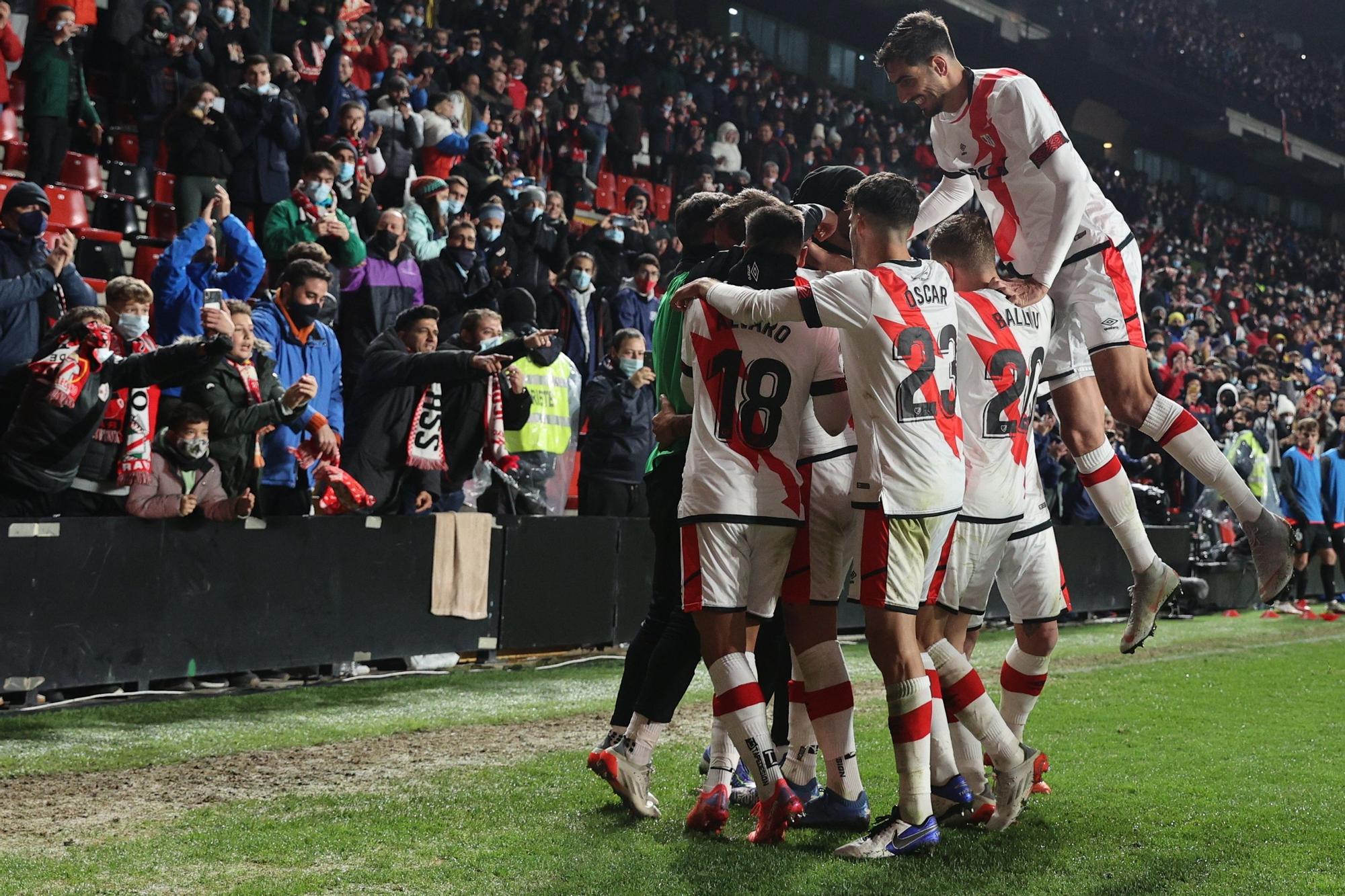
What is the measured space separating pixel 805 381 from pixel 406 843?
2038 millimetres

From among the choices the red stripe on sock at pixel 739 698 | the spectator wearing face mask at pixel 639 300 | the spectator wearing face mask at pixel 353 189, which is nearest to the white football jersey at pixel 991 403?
the red stripe on sock at pixel 739 698

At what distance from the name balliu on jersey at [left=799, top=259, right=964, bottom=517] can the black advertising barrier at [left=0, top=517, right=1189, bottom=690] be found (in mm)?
4406

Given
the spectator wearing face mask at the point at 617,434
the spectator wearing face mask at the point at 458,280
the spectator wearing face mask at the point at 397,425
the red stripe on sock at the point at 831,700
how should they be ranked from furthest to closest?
the spectator wearing face mask at the point at 458,280 → the spectator wearing face mask at the point at 617,434 → the spectator wearing face mask at the point at 397,425 → the red stripe on sock at the point at 831,700

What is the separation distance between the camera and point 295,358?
28.6ft

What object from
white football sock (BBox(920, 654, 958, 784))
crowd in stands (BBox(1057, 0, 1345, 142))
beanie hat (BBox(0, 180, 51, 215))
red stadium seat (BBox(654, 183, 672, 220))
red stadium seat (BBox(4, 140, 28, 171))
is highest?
crowd in stands (BBox(1057, 0, 1345, 142))

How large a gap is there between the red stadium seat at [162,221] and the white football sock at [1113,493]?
8824 mm

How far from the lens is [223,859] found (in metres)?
4.12

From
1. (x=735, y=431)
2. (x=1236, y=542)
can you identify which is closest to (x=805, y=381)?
(x=735, y=431)

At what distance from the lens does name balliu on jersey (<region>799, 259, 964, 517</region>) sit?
4.25 m

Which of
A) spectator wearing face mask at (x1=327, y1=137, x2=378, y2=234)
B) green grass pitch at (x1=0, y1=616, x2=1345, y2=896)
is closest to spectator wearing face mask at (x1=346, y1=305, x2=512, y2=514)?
green grass pitch at (x1=0, y1=616, x2=1345, y2=896)

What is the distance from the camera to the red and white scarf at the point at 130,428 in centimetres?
726

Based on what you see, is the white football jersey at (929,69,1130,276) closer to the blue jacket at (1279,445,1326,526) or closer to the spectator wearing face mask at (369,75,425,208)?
the spectator wearing face mask at (369,75,425,208)

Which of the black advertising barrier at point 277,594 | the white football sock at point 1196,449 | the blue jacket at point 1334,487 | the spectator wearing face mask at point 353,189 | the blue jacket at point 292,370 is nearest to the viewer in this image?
the white football sock at point 1196,449

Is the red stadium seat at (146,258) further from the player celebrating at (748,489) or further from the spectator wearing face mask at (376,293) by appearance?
the player celebrating at (748,489)
